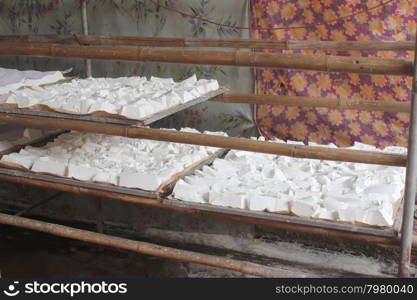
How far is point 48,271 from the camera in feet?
13.4

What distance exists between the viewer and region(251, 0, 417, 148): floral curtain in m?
3.87

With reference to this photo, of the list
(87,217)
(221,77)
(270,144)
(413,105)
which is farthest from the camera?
(87,217)

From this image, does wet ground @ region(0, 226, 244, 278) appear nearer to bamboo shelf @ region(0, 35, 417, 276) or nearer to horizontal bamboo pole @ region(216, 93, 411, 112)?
bamboo shelf @ region(0, 35, 417, 276)

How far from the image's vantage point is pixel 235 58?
8.66 feet

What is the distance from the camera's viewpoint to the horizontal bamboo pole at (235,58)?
2309 millimetres

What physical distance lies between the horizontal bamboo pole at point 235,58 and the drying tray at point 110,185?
0.74 m

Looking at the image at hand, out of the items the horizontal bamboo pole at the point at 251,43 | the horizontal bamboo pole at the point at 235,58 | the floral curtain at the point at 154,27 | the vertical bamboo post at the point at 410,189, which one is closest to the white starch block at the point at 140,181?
the horizontal bamboo pole at the point at 235,58

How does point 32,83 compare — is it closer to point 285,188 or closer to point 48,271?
point 48,271

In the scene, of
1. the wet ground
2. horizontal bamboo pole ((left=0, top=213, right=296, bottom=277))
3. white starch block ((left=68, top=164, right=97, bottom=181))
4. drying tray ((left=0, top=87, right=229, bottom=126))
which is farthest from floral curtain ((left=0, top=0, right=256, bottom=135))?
horizontal bamboo pole ((left=0, top=213, right=296, bottom=277))

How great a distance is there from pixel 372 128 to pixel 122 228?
2181mm

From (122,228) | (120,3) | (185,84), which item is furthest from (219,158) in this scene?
(120,3)

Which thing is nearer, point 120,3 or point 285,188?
point 285,188

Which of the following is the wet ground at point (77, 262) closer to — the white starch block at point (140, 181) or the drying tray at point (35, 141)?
the drying tray at point (35, 141)

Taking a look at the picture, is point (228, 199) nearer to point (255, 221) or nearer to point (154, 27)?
point (255, 221)
